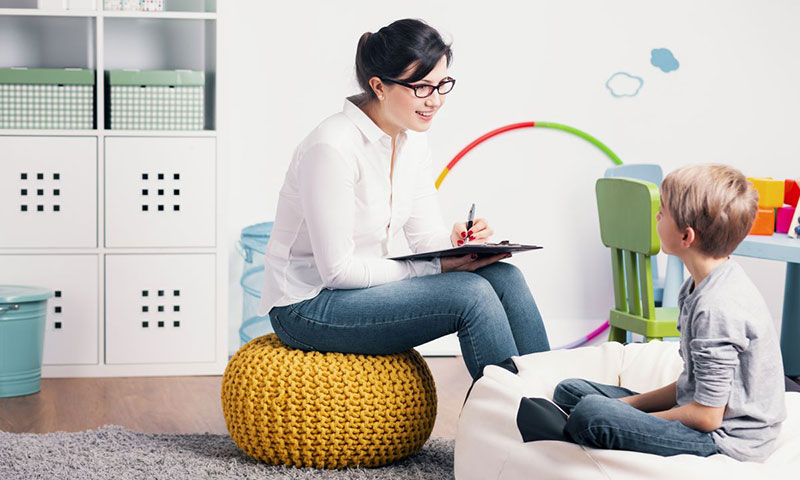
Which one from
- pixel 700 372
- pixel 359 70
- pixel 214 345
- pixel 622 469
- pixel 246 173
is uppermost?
pixel 359 70

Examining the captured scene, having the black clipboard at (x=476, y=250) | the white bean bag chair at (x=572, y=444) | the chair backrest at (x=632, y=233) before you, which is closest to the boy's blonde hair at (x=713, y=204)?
the white bean bag chair at (x=572, y=444)

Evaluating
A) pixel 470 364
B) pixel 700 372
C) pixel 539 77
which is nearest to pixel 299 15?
pixel 539 77

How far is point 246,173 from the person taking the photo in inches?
145

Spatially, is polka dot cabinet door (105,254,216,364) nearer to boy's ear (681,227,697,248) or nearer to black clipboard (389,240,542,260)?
black clipboard (389,240,542,260)

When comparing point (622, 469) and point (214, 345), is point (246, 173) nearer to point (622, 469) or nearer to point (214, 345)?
point (214, 345)

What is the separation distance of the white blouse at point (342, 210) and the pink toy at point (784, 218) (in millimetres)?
1157

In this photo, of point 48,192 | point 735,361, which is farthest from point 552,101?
point 735,361

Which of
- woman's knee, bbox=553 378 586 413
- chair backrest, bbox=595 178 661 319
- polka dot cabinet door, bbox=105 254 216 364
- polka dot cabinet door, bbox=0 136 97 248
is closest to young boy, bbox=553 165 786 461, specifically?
woman's knee, bbox=553 378 586 413

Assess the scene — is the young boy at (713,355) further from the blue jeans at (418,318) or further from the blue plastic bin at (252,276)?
the blue plastic bin at (252,276)

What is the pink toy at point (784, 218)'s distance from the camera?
2.88 metres

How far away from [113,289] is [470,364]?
5.34ft

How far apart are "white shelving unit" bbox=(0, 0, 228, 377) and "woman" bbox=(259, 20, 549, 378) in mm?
1091

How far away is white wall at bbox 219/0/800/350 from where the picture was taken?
367 centimetres

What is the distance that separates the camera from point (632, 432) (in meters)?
1.64
